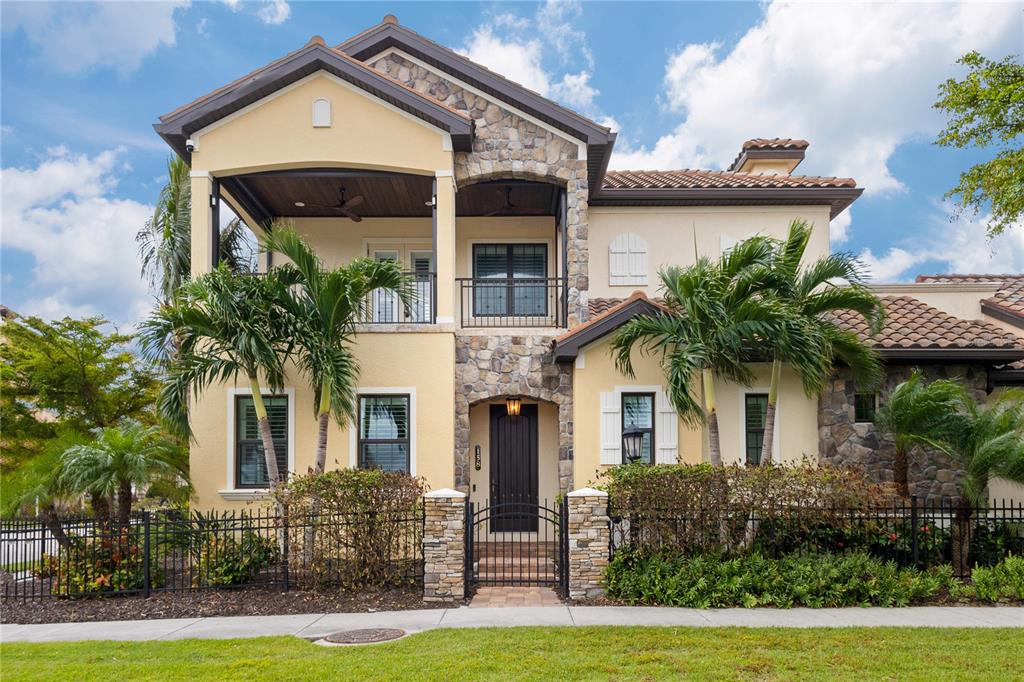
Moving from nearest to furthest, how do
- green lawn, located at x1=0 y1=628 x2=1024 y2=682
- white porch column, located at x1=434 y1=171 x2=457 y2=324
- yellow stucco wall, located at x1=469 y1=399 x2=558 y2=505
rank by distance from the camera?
green lawn, located at x1=0 y1=628 x2=1024 y2=682 < white porch column, located at x1=434 y1=171 x2=457 y2=324 < yellow stucco wall, located at x1=469 y1=399 x2=558 y2=505

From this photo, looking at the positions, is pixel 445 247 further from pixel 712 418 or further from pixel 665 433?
pixel 712 418

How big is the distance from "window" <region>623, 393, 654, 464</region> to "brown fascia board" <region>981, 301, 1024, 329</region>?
8.04 m

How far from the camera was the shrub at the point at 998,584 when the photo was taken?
32.1ft

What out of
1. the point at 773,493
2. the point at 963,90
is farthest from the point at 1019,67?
the point at 773,493

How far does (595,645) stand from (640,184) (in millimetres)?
10156

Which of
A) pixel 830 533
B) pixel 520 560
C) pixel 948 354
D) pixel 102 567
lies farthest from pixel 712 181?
pixel 102 567

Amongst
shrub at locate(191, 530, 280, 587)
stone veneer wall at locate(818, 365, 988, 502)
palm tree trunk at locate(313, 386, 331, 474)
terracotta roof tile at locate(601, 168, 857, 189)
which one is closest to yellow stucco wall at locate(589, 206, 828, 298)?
terracotta roof tile at locate(601, 168, 857, 189)

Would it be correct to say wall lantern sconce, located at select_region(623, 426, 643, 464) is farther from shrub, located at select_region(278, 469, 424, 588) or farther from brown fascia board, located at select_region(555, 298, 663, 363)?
shrub, located at select_region(278, 469, 424, 588)

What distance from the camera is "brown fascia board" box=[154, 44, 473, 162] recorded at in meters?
12.8

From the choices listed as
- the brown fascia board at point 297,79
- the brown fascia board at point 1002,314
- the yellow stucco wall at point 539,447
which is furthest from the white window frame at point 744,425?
the brown fascia board at point 297,79

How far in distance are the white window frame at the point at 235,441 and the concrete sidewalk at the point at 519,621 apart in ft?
10.9

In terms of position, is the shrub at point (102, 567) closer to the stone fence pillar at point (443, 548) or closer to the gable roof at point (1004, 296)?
the stone fence pillar at point (443, 548)

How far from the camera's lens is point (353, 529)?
10.3 meters

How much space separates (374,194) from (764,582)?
9.88 meters
